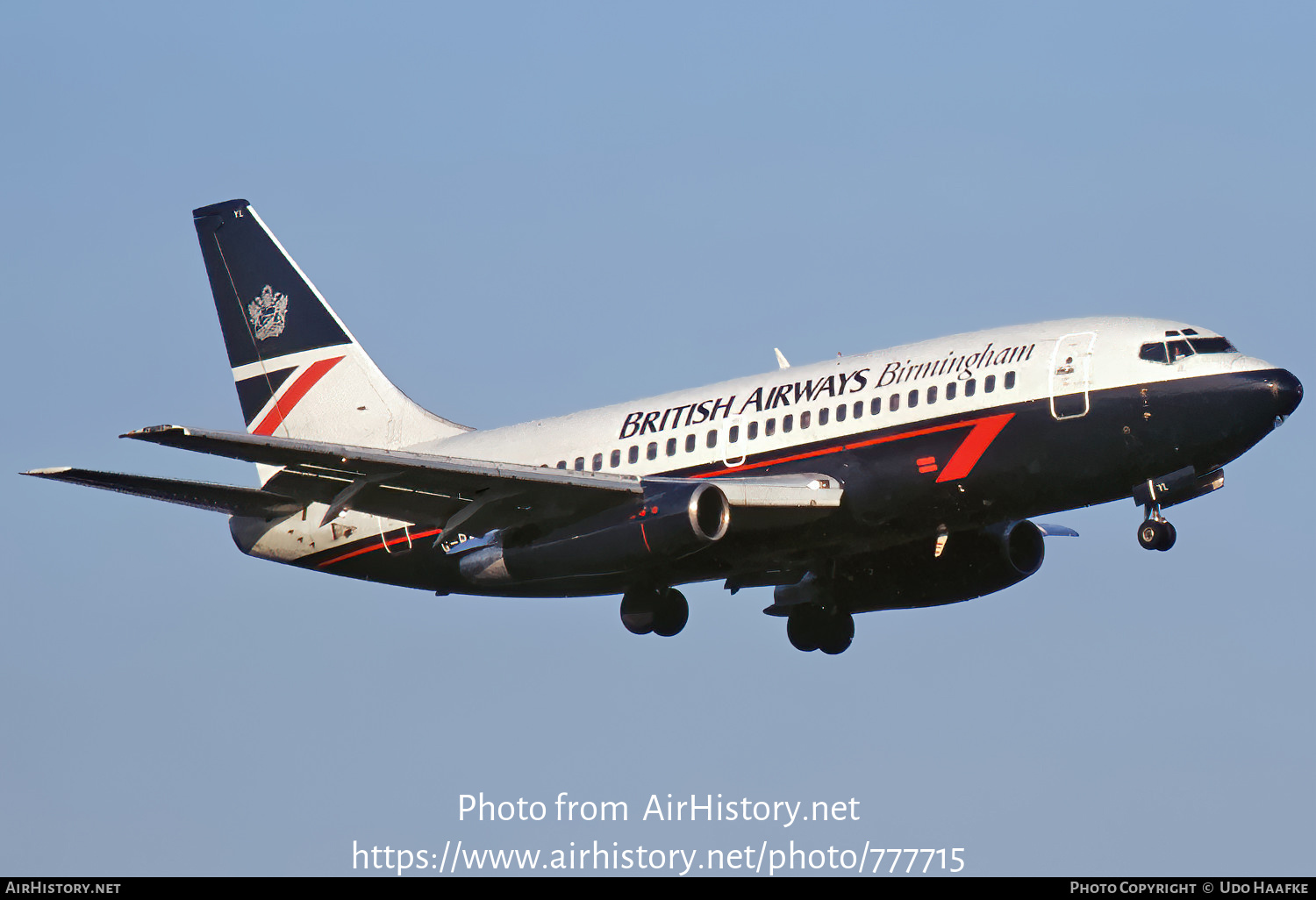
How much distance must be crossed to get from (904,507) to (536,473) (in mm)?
7591

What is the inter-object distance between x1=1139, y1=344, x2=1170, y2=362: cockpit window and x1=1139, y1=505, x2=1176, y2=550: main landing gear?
3.12 m

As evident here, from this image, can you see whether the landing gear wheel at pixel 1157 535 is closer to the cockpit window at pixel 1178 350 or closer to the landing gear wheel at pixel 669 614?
the cockpit window at pixel 1178 350

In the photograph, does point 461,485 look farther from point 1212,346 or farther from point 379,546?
point 1212,346

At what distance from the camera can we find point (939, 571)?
4281 centimetres

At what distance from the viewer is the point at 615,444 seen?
41.5 m

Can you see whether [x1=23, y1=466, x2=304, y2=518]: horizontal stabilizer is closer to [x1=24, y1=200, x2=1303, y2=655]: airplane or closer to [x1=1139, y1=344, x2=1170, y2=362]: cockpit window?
[x1=24, y1=200, x2=1303, y2=655]: airplane

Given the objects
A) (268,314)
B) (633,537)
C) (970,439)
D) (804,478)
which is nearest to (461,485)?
(633,537)

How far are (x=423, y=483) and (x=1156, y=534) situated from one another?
14.9 metres

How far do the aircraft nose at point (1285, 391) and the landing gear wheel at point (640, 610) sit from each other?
1410cm

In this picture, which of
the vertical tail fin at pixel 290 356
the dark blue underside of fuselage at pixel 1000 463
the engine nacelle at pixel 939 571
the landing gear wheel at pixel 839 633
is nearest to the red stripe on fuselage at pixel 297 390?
the vertical tail fin at pixel 290 356

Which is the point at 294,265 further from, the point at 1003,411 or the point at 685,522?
the point at 1003,411

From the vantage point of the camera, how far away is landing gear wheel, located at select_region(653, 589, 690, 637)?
41.2m

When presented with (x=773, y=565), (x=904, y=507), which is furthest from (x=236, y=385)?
(x=904, y=507)
